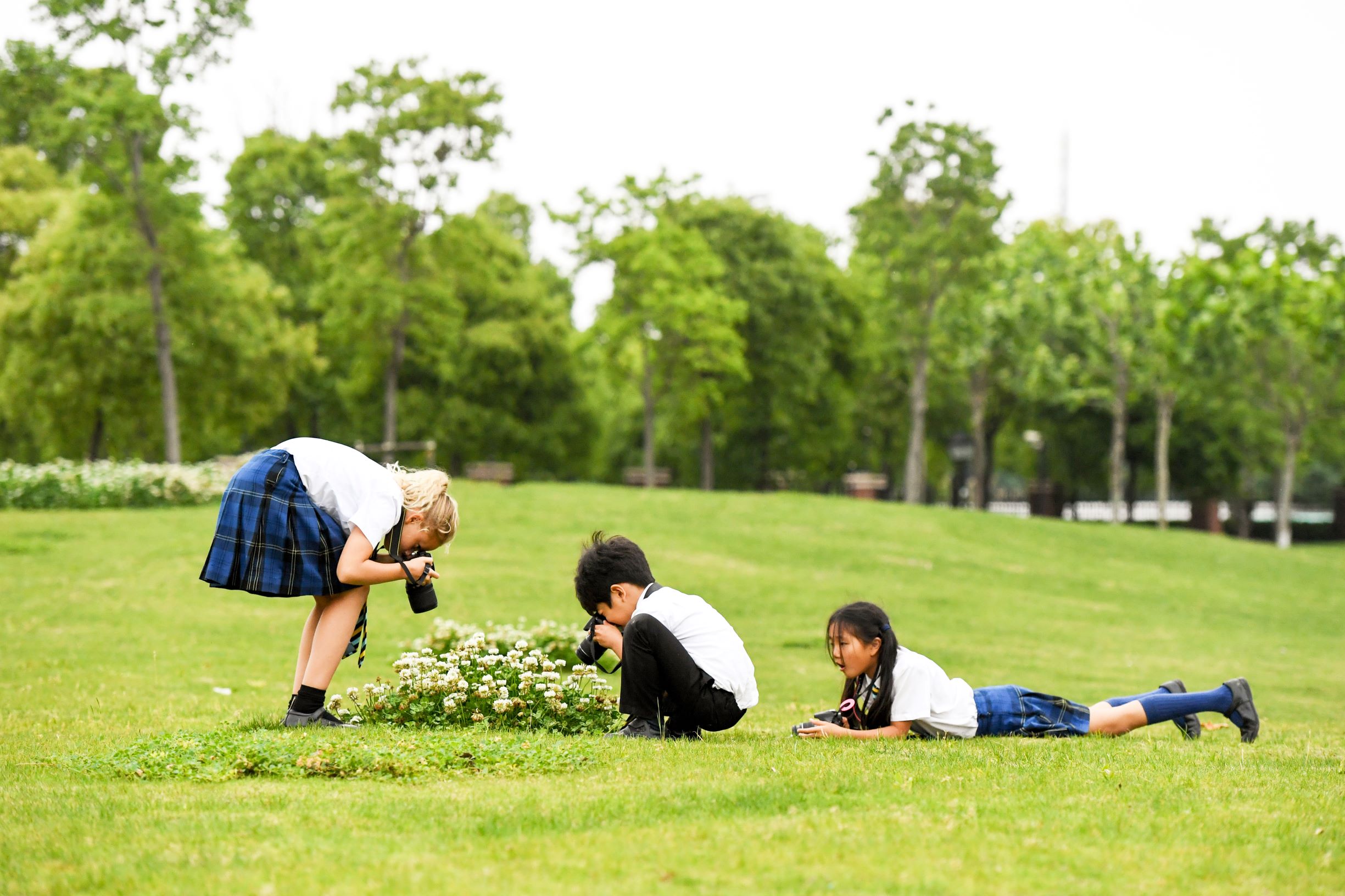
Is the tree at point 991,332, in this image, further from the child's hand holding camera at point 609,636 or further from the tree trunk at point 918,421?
the child's hand holding camera at point 609,636

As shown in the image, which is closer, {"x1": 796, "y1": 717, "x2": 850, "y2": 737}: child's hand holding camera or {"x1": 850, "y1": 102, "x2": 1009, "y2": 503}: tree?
{"x1": 796, "y1": 717, "x2": 850, "y2": 737}: child's hand holding camera

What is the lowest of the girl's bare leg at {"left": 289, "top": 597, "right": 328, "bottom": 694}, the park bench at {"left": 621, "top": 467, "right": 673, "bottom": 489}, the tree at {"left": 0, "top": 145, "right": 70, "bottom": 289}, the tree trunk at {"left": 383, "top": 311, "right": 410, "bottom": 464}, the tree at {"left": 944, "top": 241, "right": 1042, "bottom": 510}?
the girl's bare leg at {"left": 289, "top": 597, "right": 328, "bottom": 694}

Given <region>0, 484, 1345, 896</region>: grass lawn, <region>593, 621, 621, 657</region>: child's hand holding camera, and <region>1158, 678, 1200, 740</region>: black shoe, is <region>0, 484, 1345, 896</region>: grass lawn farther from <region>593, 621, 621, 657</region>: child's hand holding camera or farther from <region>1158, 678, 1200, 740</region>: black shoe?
<region>593, 621, 621, 657</region>: child's hand holding camera

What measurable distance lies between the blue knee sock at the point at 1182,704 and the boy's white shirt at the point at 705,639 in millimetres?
2525

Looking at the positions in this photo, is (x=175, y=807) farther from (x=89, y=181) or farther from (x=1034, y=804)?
(x=89, y=181)

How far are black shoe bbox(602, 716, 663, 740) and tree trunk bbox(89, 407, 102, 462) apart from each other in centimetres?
3671

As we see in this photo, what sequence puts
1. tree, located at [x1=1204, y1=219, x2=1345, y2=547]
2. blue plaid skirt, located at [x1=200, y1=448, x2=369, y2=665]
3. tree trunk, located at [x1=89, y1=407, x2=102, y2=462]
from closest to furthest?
blue plaid skirt, located at [x1=200, y1=448, x2=369, y2=665], tree, located at [x1=1204, y1=219, x2=1345, y2=547], tree trunk, located at [x1=89, y1=407, x2=102, y2=462]

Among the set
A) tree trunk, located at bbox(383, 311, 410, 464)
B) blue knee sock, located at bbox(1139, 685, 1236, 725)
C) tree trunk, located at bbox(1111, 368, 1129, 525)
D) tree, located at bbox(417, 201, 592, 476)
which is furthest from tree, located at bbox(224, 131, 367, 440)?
blue knee sock, located at bbox(1139, 685, 1236, 725)

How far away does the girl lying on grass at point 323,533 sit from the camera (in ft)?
19.9

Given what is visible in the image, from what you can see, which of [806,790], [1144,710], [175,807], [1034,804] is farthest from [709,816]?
[1144,710]

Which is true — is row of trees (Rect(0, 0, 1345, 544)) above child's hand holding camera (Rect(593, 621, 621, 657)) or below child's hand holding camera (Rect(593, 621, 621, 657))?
above

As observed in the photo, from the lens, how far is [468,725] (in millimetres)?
6449

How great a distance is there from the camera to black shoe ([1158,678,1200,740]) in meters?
7.50

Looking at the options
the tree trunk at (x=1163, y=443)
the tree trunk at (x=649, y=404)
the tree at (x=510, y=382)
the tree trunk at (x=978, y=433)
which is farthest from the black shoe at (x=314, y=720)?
the tree trunk at (x=978, y=433)
